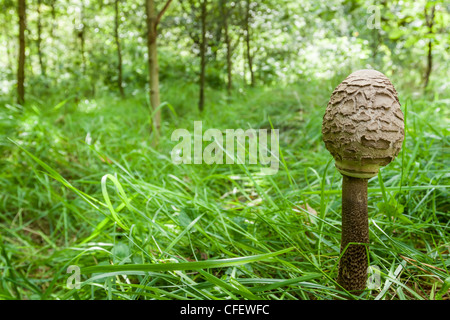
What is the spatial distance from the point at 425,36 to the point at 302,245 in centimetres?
268

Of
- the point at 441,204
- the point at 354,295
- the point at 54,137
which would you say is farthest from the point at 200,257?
the point at 54,137

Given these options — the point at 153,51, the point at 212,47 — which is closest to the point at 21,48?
the point at 153,51

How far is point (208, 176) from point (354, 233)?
995 mm

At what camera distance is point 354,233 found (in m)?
1.00

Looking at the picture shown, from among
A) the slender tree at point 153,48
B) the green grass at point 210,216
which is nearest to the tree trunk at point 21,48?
the green grass at point 210,216

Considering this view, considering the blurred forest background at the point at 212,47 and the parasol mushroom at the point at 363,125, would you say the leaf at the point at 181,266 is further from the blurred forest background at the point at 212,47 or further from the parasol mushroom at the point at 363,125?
the blurred forest background at the point at 212,47

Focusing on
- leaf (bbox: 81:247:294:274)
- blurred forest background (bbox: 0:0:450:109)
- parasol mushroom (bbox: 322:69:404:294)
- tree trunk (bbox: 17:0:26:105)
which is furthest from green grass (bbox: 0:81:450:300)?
blurred forest background (bbox: 0:0:450:109)

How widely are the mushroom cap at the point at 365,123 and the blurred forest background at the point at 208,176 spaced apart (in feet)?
1.06

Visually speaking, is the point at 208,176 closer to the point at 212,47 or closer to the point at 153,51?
the point at 153,51

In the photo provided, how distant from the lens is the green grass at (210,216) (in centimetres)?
109

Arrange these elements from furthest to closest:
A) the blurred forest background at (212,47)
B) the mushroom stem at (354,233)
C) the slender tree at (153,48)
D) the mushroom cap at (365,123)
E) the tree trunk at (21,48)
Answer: the blurred forest background at (212,47) → the tree trunk at (21,48) → the slender tree at (153,48) → the mushroom stem at (354,233) → the mushroom cap at (365,123)

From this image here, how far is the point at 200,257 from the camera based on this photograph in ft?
4.44

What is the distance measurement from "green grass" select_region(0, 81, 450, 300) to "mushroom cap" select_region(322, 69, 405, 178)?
0.98 ft
